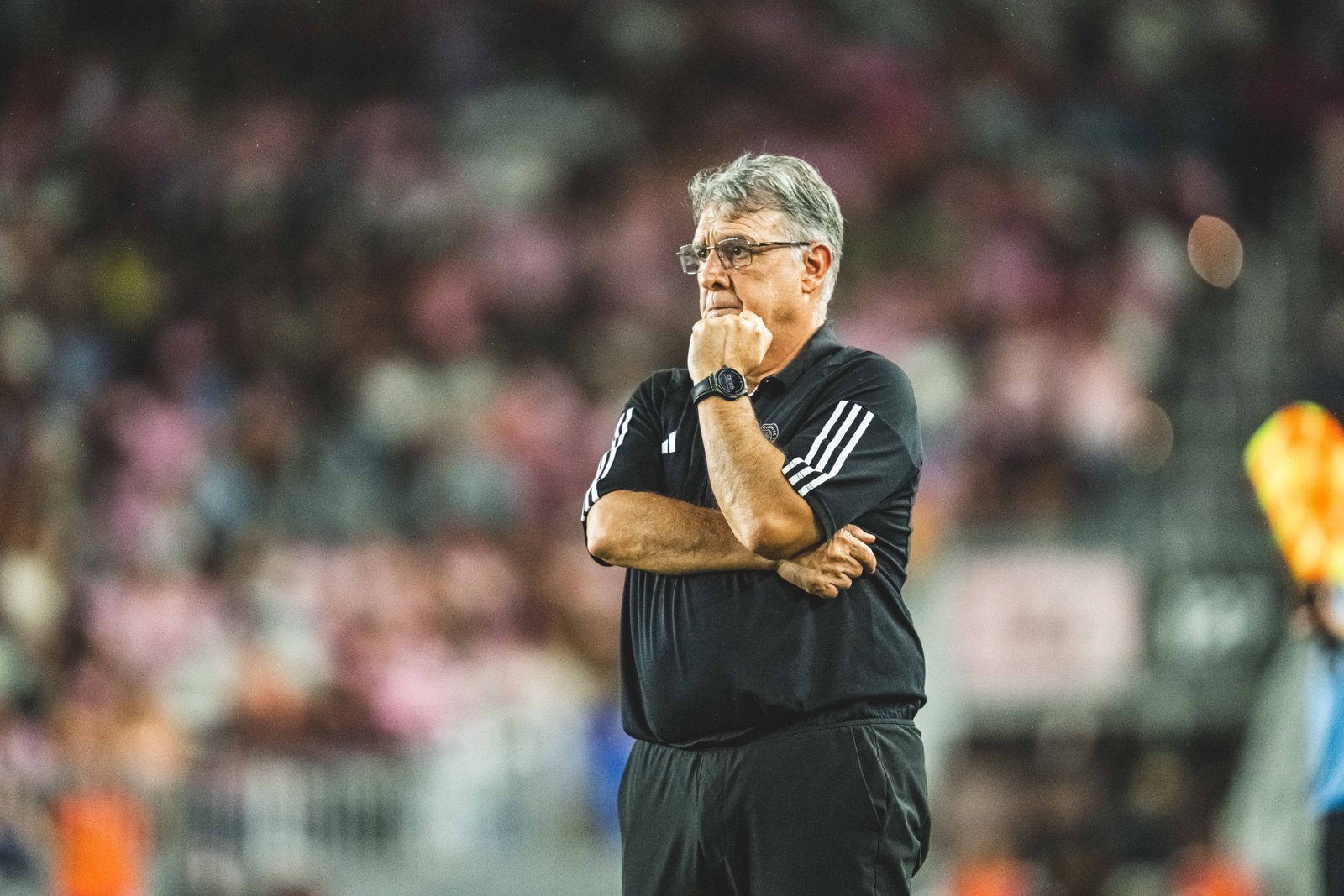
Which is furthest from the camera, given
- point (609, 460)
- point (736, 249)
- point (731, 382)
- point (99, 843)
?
point (99, 843)

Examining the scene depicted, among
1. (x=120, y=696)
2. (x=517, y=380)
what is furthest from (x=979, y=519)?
(x=120, y=696)

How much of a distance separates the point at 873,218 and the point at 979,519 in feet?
6.32

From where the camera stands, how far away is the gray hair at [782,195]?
2.68 m

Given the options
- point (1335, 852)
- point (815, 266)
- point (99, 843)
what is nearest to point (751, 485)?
point (815, 266)

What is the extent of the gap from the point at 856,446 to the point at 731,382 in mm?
219

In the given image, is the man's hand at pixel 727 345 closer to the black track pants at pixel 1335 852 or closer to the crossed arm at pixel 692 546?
the crossed arm at pixel 692 546

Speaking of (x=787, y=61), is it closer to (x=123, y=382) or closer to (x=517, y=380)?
(x=517, y=380)

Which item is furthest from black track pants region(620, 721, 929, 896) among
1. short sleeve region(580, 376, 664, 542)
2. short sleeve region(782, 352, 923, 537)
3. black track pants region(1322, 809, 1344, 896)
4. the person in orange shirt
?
the person in orange shirt

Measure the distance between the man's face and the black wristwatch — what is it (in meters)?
0.18

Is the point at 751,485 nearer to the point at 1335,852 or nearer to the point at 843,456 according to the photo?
the point at 843,456

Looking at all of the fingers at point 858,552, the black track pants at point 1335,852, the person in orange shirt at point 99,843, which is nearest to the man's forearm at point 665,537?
the fingers at point 858,552

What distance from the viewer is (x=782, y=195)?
268 cm

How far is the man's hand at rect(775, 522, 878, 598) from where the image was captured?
8.02ft

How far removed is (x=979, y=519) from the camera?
7.16 m
